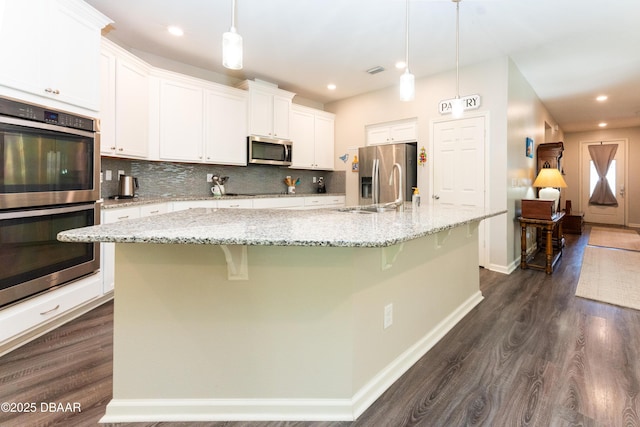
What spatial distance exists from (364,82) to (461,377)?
4068 mm

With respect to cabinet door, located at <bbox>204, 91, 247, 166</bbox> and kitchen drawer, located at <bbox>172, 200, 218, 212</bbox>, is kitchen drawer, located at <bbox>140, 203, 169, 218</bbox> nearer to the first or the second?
kitchen drawer, located at <bbox>172, 200, 218, 212</bbox>

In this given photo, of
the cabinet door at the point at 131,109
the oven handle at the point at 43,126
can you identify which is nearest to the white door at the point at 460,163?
the cabinet door at the point at 131,109

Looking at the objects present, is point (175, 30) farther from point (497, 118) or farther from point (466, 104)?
point (497, 118)

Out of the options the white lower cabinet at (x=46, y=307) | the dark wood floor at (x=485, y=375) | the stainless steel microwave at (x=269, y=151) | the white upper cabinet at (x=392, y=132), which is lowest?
the dark wood floor at (x=485, y=375)

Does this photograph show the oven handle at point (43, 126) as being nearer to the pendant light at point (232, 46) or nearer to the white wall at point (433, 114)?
the pendant light at point (232, 46)

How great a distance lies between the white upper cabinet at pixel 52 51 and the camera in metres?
1.86

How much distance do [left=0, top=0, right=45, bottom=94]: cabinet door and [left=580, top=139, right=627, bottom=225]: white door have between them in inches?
426

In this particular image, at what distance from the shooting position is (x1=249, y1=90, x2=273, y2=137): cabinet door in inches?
171

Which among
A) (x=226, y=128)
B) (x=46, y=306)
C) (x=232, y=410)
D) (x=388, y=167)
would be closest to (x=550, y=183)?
(x=388, y=167)

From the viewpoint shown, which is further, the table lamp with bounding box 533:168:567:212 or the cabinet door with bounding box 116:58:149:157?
the table lamp with bounding box 533:168:567:212

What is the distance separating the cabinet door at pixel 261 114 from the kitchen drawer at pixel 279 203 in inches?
38.8

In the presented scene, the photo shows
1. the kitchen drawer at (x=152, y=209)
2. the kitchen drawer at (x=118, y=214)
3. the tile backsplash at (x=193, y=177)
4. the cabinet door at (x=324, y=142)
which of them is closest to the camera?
the kitchen drawer at (x=118, y=214)

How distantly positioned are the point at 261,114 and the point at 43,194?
290 cm

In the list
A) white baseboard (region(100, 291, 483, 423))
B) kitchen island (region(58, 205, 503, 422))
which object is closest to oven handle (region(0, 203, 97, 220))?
kitchen island (region(58, 205, 503, 422))
